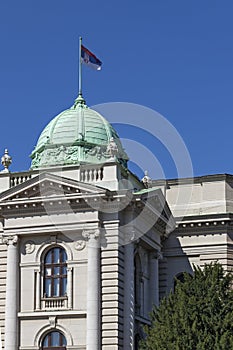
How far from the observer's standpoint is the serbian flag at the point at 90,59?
5300cm

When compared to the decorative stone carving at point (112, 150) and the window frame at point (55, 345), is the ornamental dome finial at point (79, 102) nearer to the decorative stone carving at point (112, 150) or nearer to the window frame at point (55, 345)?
the decorative stone carving at point (112, 150)

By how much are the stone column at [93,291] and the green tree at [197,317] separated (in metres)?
2.55

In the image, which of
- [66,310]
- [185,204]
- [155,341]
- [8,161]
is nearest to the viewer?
[155,341]

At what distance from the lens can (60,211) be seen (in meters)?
45.5

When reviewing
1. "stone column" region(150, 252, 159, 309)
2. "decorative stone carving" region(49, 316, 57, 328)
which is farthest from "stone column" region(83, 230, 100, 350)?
"stone column" region(150, 252, 159, 309)

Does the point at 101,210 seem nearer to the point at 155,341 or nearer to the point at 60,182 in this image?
the point at 60,182

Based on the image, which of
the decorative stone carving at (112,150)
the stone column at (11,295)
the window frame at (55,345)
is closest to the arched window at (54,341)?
the window frame at (55,345)

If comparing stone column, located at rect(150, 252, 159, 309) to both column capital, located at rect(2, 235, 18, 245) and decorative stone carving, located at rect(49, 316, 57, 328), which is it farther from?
column capital, located at rect(2, 235, 18, 245)

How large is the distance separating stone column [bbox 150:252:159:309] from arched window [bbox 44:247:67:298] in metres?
7.13

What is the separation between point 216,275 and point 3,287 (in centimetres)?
1151

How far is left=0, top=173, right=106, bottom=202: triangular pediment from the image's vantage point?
147 ft

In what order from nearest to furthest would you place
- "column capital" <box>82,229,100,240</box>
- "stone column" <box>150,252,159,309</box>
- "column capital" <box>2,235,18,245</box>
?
"column capital" <box>82,229,100,240</box> → "column capital" <box>2,235,18,245</box> → "stone column" <box>150,252,159,309</box>

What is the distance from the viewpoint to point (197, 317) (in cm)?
4072

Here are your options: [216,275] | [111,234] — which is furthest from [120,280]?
[216,275]
